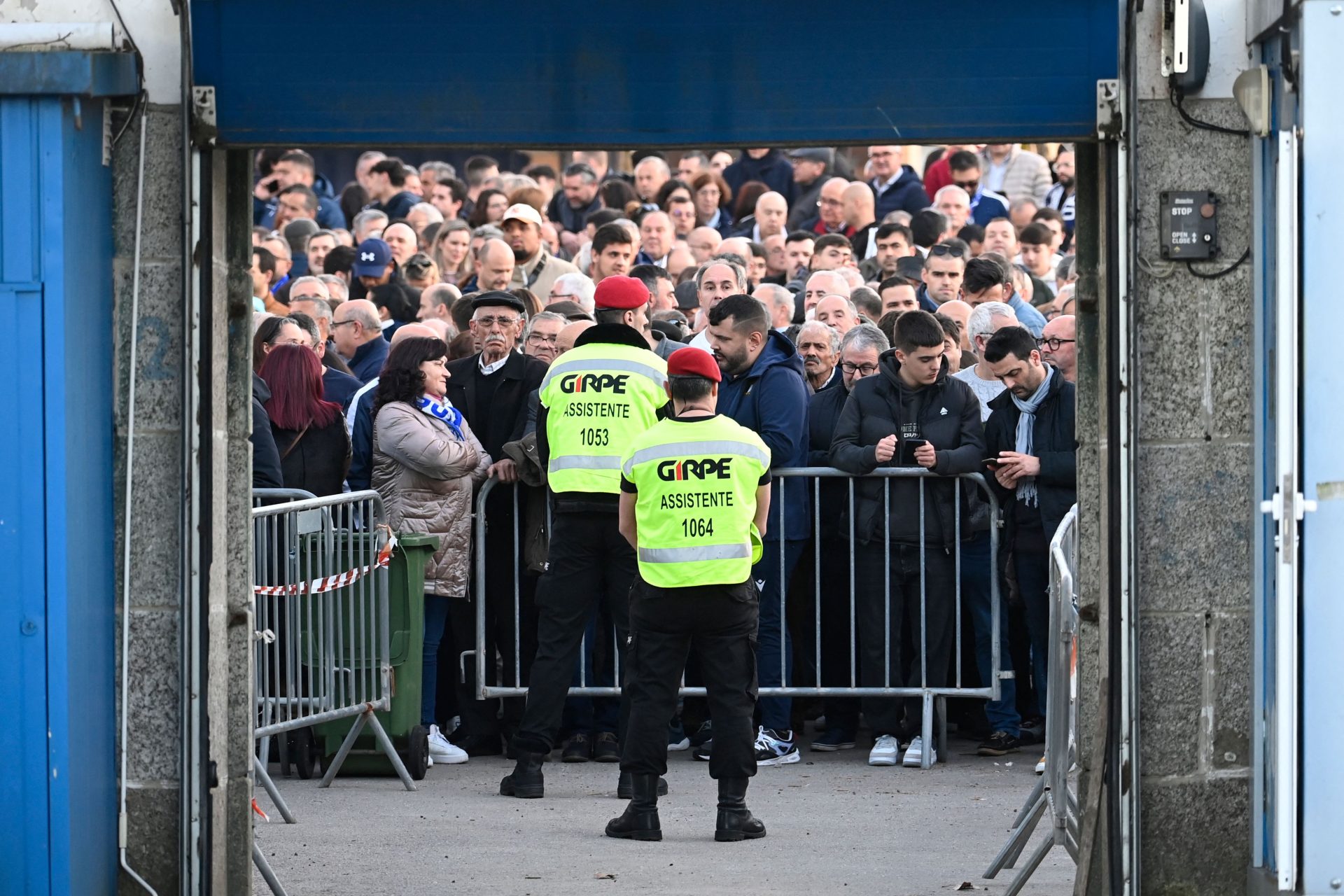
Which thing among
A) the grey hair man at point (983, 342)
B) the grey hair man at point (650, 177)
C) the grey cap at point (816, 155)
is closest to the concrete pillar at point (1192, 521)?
the grey hair man at point (983, 342)

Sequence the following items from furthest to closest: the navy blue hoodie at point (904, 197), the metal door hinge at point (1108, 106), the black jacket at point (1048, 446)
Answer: the navy blue hoodie at point (904, 197) → the black jacket at point (1048, 446) → the metal door hinge at point (1108, 106)

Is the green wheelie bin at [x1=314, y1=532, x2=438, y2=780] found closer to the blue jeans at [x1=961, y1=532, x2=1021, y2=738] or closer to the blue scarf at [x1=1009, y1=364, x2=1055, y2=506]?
the blue jeans at [x1=961, y1=532, x2=1021, y2=738]

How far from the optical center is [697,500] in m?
8.00

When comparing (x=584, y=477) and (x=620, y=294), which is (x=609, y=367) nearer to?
(x=620, y=294)

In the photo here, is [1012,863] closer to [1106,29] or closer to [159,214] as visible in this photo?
[1106,29]

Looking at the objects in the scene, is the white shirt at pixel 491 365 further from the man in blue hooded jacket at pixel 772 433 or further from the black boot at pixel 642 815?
the black boot at pixel 642 815

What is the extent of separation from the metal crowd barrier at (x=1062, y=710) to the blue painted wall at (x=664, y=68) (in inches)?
56.2

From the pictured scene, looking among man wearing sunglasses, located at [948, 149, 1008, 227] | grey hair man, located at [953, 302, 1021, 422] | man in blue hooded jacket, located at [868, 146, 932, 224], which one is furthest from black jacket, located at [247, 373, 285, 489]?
man in blue hooded jacket, located at [868, 146, 932, 224]

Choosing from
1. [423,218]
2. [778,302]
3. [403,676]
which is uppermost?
[423,218]

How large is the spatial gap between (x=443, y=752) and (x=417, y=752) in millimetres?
509

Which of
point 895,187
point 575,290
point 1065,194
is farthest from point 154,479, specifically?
point 1065,194

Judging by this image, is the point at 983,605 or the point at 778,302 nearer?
the point at 983,605

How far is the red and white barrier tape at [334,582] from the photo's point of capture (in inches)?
350

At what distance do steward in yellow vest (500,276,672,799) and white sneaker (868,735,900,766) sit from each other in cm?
148
